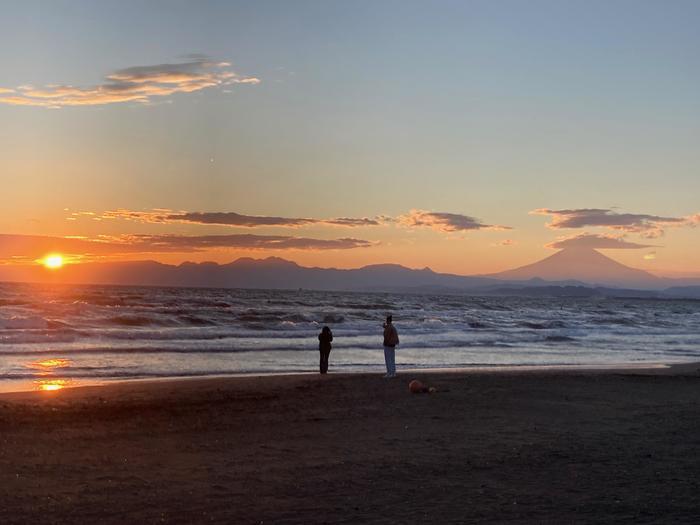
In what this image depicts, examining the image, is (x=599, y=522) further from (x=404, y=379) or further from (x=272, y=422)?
(x=404, y=379)

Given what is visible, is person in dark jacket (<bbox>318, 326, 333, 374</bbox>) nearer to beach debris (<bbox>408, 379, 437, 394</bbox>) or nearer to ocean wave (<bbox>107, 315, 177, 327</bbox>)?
beach debris (<bbox>408, 379, 437, 394</bbox>)

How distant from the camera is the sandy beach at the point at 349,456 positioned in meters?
7.67

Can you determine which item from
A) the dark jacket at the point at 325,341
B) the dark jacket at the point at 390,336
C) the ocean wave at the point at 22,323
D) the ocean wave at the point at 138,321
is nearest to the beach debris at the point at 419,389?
the dark jacket at the point at 390,336

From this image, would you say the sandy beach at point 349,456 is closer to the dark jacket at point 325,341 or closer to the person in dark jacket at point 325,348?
the person in dark jacket at point 325,348

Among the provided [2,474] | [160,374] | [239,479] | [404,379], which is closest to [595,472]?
[239,479]

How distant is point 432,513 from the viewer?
24.6 feet

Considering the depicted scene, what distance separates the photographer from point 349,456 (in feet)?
33.4

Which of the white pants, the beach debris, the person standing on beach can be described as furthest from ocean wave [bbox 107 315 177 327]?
the beach debris

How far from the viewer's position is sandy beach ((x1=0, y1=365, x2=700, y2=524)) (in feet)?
25.2

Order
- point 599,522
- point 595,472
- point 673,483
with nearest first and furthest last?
point 599,522, point 673,483, point 595,472

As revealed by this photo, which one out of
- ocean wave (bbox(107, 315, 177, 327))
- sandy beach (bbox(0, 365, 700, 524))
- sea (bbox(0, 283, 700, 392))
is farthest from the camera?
ocean wave (bbox(107, 315, 177, 327))

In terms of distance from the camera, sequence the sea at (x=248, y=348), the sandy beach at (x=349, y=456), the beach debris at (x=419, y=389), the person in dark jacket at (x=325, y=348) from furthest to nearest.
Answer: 1. the sea at (x=248, y=348)
2. the person in dark jacket at (x=325, y=348)
3. the beach debris at (x=419, y=389)
4. the sandy beach at (x=349, y=456)

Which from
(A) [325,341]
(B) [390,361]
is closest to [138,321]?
(A) [325,341]

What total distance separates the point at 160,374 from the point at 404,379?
293 inches
